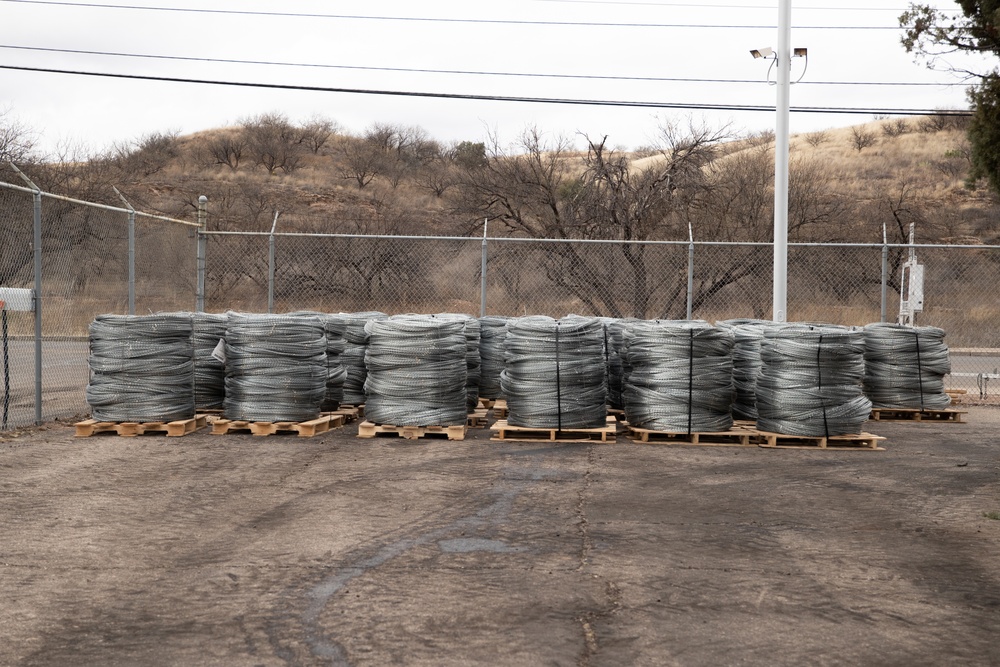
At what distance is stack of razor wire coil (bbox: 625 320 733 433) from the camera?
34.4 ft

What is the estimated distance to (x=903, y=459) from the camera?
9914 millimetres

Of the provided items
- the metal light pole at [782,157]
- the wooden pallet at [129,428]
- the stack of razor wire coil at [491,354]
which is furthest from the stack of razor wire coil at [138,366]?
the metal light pole at [782,157]

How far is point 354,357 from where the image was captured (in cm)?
1221

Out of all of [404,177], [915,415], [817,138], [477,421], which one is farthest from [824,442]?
[817,138]

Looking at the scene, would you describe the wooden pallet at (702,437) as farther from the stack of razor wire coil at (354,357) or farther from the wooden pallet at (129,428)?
the wooden pallet at (129,428)

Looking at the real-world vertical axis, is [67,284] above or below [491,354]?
above

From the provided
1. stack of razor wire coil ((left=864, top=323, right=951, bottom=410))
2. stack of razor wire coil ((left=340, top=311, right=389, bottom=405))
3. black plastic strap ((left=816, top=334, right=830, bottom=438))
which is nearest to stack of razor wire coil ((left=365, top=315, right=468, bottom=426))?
stack of razor wire coil ((left=340, top=311, right=389, bottom=405))

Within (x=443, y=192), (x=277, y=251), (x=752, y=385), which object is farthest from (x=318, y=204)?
(x=752, y=385)

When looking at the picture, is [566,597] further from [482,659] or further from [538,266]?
[538,266]

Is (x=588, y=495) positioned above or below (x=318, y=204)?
below

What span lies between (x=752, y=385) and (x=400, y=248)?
12.9 meters

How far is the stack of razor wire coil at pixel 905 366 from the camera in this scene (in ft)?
40.9

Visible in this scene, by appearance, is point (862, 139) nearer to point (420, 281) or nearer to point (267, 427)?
point (420, 281)

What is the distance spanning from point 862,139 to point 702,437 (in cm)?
5344
